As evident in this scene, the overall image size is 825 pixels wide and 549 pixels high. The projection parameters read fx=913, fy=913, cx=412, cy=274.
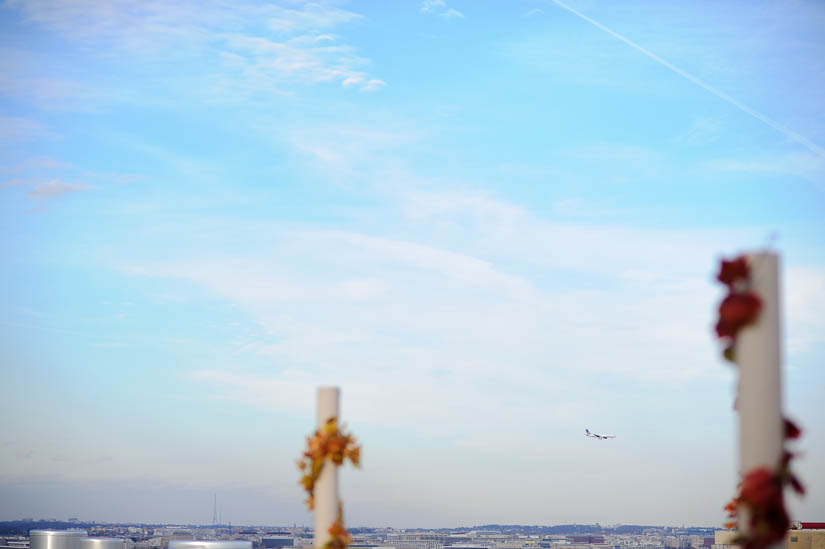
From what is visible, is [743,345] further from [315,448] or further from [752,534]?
[315,448]

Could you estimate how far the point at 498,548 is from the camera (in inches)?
4619

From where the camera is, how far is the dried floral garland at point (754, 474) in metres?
6.56

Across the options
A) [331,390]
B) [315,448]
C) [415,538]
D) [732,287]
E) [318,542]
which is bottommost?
[415,538]

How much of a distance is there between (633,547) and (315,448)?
127388mm

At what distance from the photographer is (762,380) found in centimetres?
677

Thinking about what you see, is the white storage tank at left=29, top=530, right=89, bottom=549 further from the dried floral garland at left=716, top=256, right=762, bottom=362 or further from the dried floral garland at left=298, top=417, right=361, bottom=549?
the dried floral garland at left=716, top=256, right=762, bottom=362

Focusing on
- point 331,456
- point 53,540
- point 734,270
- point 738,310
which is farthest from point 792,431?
point 53,540

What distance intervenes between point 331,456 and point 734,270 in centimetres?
444

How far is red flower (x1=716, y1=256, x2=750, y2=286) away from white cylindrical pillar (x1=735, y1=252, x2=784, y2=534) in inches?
2.8

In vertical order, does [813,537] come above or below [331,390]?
below

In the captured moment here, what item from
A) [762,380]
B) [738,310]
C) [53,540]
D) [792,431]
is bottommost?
[53,540]

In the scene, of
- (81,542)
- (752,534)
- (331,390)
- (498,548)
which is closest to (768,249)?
(752,534)

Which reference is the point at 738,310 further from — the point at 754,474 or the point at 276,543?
the point at 276,543

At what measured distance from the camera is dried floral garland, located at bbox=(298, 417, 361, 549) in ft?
30.4
